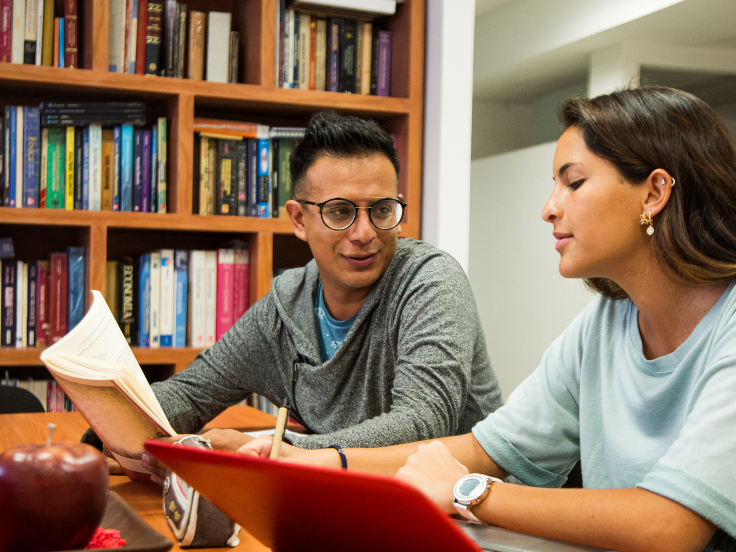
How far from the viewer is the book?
2443mm

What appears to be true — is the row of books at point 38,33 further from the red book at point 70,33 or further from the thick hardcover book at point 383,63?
the thick hardcover book at point 383,63

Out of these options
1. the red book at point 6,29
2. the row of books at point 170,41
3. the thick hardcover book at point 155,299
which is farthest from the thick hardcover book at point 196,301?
the red book at point 6,29

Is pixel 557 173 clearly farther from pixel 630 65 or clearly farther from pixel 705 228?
pixel 630 65

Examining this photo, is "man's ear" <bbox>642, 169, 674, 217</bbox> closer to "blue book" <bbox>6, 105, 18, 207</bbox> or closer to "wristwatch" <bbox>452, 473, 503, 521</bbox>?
"wristwatch" <bbox>452, 473, 503, 521</bbox>

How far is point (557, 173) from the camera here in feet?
3.59

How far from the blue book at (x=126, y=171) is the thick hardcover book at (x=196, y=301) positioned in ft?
0.93

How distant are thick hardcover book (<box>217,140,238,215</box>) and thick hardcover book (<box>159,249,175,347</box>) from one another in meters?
0.25

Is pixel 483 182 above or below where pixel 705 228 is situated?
above

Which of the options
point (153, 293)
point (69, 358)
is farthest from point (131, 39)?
point (69, 358)

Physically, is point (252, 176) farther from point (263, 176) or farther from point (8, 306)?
point (8, 306)

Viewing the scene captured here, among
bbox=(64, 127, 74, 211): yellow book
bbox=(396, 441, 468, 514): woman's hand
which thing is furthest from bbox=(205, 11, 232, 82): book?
bbox=(396, 441, 468, 514): woman's hand

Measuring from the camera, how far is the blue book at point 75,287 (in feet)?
7.66

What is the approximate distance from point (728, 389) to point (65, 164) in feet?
7.05

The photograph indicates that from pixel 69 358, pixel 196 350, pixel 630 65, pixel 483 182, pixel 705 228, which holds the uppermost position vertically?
pixel 630 65
